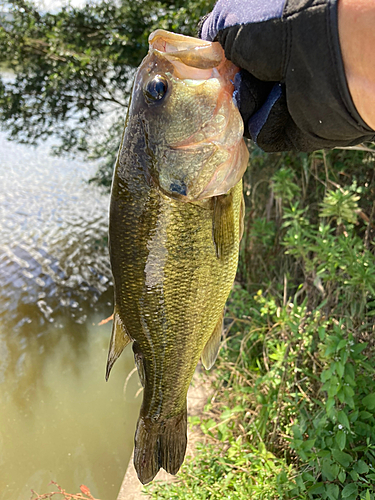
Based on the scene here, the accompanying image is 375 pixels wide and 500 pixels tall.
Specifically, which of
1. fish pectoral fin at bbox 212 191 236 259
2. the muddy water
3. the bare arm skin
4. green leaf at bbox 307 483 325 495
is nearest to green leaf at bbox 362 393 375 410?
green leaf at bbox 307 483 325 495

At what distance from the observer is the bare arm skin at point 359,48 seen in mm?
733

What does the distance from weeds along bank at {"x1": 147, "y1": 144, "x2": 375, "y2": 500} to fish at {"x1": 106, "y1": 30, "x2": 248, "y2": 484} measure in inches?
35.3

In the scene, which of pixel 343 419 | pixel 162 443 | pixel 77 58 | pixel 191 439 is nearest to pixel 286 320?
pixel 343 419

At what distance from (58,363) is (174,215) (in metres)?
3.50

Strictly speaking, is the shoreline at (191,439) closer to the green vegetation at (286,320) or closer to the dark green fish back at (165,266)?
the green vegetation at (286,320)

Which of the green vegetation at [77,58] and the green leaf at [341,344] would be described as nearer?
the green leaf at [341,344]

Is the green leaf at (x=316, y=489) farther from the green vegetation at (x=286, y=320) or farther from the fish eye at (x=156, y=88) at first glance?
the fish eye at (x=156, y=88)

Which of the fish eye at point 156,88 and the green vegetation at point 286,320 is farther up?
the fish eye at point 156,88

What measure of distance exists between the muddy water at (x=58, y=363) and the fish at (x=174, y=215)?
6.89ft

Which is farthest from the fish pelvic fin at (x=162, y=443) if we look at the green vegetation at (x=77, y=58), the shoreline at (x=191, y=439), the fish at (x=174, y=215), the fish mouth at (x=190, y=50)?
the green vegetation at (x=77, y=58)

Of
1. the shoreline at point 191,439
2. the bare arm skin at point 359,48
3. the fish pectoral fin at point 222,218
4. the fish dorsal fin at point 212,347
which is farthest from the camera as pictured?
the shoreline at point 191,439

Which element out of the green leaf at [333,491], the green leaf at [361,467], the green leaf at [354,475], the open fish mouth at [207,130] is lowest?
the green leaf at [333,491]

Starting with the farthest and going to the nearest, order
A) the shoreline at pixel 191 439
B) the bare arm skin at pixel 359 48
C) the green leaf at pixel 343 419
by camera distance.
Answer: the shoreline at pixel 191 439, the green leaf at pixel 343 419, the bare arm skin at pixel 359 48

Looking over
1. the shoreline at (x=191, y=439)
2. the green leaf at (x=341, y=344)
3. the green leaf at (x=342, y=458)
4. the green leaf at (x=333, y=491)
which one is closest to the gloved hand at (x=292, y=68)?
the green leaf at (x=341, y=344)
